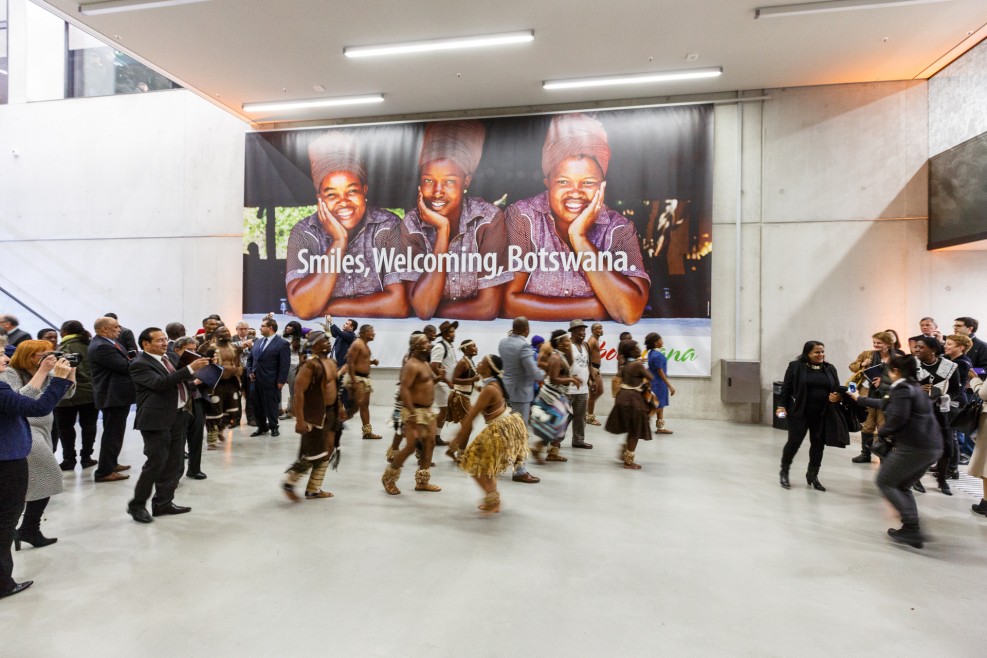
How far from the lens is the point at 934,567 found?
3254 mm

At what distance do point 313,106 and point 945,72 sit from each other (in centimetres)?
980

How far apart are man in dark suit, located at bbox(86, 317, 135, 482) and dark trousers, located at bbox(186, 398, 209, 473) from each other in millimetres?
558

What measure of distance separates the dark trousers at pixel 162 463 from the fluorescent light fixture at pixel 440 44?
562 centimetres

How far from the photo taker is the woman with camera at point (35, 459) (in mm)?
3164

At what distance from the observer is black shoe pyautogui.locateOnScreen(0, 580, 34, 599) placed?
2750 mm

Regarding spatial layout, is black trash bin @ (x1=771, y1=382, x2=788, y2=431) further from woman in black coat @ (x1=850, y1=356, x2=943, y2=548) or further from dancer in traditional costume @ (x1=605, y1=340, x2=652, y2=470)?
woman in black coat @ (x1=850, y1=356, x2=943, y2=548)

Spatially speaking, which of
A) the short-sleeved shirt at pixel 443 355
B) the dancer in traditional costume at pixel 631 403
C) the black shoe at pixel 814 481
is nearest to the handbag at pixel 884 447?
the black shoe at pixel 814 481

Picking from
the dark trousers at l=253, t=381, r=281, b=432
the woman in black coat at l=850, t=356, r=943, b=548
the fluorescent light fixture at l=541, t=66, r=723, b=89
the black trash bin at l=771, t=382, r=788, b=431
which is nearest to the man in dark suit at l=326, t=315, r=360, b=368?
the dark trousers at l=253, t=381, r=281, b=432

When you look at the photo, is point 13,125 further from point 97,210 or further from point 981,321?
point 981,321

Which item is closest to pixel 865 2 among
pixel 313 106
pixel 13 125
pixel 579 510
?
pixel 579 510

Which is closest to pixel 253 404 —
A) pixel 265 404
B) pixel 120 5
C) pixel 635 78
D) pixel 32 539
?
pixel 265 404

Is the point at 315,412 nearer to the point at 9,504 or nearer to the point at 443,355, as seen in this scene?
the point at 9,504

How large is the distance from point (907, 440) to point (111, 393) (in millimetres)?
6468

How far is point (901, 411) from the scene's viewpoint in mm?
3514
